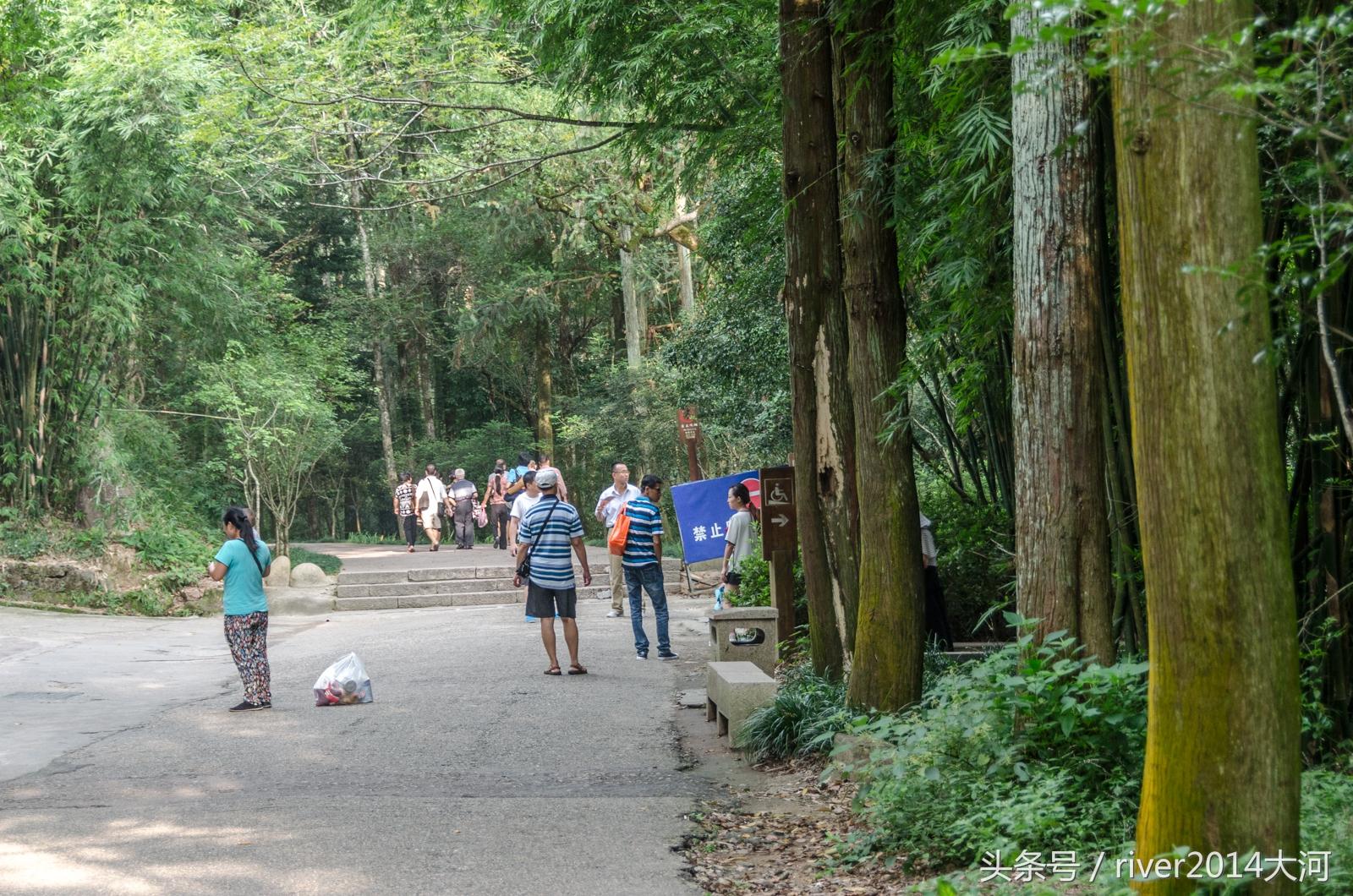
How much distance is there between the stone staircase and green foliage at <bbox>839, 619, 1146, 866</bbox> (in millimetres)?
15856

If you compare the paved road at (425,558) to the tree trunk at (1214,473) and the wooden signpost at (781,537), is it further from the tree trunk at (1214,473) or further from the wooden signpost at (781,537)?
the tree trunk at (1214,473)

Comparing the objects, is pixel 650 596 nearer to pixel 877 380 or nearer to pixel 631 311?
pixel 877 380

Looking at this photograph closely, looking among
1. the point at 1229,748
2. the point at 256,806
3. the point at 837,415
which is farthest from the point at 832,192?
the point at 1229,748

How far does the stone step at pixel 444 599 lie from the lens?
70.9 feet

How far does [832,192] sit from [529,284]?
26.7m

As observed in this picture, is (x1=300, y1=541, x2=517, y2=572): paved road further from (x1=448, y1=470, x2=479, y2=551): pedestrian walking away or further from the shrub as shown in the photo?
the shrub

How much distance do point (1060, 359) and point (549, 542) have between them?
23.6 feet

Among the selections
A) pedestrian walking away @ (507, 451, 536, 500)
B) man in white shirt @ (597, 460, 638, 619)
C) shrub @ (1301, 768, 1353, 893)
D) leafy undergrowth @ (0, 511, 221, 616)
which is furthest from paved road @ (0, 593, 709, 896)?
pedestrian walking away @ (507, 451, 536, 500)

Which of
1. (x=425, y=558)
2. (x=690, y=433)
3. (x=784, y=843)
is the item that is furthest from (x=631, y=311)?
(x=784, y=843)

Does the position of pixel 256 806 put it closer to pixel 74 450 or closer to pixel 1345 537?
pixel 1345 537

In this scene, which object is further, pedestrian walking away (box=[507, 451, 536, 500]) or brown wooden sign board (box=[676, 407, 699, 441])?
brown wooden sign board (box=[676, 407, 699, 441])

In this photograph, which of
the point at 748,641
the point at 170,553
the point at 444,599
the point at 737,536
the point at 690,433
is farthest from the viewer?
the point at 690,433

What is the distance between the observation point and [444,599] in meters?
22.0

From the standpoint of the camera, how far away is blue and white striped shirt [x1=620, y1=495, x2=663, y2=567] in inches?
524
